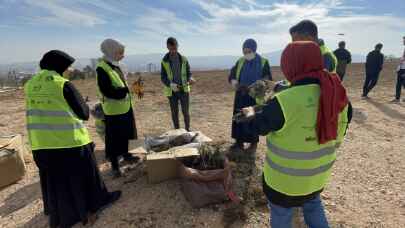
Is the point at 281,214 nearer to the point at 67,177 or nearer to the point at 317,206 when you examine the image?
the point at 317,206

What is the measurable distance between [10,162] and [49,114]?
2.08 m

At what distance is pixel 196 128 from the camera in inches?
246

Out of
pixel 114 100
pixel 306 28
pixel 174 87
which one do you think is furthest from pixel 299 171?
pixel 174 87

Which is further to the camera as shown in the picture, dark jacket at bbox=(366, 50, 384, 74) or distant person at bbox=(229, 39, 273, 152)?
dark jacket at bbox=(366, 50, 384, 74)

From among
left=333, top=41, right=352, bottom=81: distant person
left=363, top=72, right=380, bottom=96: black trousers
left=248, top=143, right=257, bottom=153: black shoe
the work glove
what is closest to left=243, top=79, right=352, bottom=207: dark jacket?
left=248, top=143, right=257, bottom=153: black shoe

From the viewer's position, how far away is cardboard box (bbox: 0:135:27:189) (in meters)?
3.67

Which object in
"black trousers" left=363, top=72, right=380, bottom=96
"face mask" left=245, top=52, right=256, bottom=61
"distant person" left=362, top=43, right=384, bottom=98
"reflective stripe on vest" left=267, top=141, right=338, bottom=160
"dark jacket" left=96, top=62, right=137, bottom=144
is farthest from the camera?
"black trousers" left=363, top=72, right=380, bottom=96

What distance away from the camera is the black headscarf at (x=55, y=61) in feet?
7.85

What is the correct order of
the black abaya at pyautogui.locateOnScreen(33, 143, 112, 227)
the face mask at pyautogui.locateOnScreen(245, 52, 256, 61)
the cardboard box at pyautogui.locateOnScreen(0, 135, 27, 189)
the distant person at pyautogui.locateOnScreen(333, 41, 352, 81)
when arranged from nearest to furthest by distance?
the black abaya at pyautogui.locateOnScreen(33, 143, 112, 227) → the cardboard box at pyautogui.locateOnScreen(0, 135, 27, 189) → the face mask at pyautogui.locateOnScreen(245, 52, 256, 61) → the distant person at pyautogui.locateOnScreen(333, 41, 352, 81)

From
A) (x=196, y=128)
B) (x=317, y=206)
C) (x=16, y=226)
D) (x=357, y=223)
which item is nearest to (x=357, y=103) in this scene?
(x=196, y=128)

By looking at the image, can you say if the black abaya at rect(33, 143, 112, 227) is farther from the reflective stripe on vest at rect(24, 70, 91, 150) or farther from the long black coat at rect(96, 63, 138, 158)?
the long black coat at rect(96, 63, 138, 158)

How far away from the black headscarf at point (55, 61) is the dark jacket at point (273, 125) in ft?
6.27

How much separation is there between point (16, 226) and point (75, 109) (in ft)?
5.55

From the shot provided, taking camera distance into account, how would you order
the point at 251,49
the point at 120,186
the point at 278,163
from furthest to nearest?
the point at 251,49 → the point at 120,186 → the point at 278,163
